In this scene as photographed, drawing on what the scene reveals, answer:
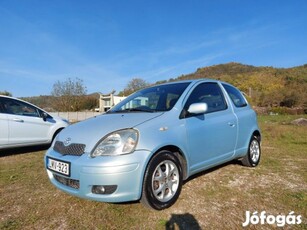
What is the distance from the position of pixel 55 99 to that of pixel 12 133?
32.5 m

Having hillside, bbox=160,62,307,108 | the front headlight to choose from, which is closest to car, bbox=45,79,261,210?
the front headlight

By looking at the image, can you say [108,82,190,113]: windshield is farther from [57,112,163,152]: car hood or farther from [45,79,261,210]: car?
[57,112,163,152]: car hood

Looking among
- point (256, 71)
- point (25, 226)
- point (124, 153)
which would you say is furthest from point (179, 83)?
point (256, 71)

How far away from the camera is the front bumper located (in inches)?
100

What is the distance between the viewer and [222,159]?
3.86 metres

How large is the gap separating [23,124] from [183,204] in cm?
500

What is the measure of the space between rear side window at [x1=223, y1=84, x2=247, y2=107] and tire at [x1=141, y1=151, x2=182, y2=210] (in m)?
2.00

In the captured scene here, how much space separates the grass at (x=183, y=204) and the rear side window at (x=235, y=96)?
1245mm

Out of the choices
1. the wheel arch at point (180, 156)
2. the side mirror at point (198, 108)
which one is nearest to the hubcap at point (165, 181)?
the wheel arch at point (180, 156)

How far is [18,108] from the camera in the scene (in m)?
6.36

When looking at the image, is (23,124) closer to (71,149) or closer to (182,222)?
(71,149)

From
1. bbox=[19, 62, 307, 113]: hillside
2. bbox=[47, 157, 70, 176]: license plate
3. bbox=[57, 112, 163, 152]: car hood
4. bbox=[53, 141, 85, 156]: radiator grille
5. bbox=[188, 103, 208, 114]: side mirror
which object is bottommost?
bbox=[47, 157, 70, 176]: license plate

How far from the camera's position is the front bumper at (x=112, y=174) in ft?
8.34

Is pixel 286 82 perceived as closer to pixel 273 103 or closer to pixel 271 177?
pixel 273 103
